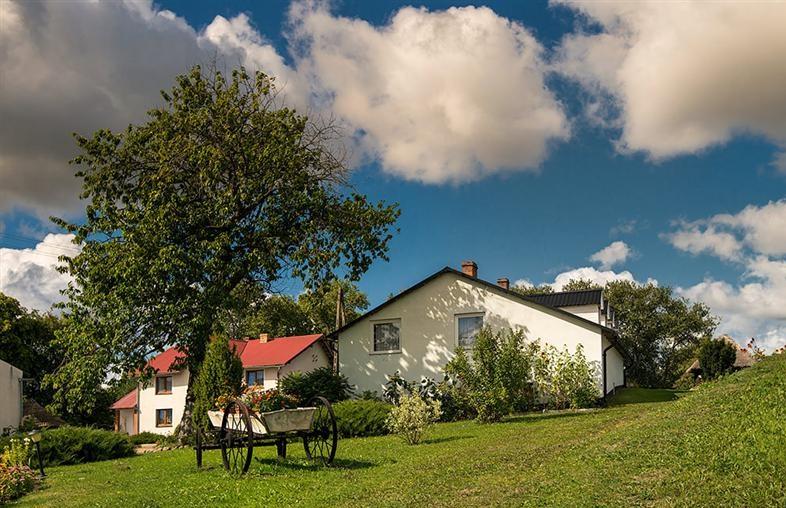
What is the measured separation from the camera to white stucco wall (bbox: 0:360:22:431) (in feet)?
102

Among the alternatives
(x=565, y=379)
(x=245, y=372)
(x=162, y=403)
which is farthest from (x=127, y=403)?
(x=565, y=379)

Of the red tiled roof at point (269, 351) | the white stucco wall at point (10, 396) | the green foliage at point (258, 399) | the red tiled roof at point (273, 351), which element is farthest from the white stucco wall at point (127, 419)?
the green foliage at point (258, 399)

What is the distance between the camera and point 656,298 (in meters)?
62.5

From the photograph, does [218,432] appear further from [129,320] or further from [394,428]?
[129,320]

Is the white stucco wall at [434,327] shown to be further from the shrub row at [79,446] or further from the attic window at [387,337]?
the shrub row at [79,446]

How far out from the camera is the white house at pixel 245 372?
153 ft

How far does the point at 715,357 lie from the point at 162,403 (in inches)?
1449

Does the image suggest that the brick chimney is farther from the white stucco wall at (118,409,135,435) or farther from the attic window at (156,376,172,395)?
the white stucco wall at (118,409,135,435)

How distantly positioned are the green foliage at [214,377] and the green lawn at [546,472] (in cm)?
920

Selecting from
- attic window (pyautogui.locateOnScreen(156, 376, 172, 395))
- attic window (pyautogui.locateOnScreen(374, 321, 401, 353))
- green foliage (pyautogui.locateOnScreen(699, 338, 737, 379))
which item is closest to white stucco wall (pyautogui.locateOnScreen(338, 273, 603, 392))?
attic window (pyautogui.locateOnScreen(374, 321, 401, 353))

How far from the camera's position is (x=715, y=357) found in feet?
121

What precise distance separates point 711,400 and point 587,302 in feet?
66.9

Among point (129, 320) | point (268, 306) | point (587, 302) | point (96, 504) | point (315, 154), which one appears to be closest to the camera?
point (96, 504)

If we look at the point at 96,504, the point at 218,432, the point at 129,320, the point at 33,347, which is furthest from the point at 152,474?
the point at 33,347
